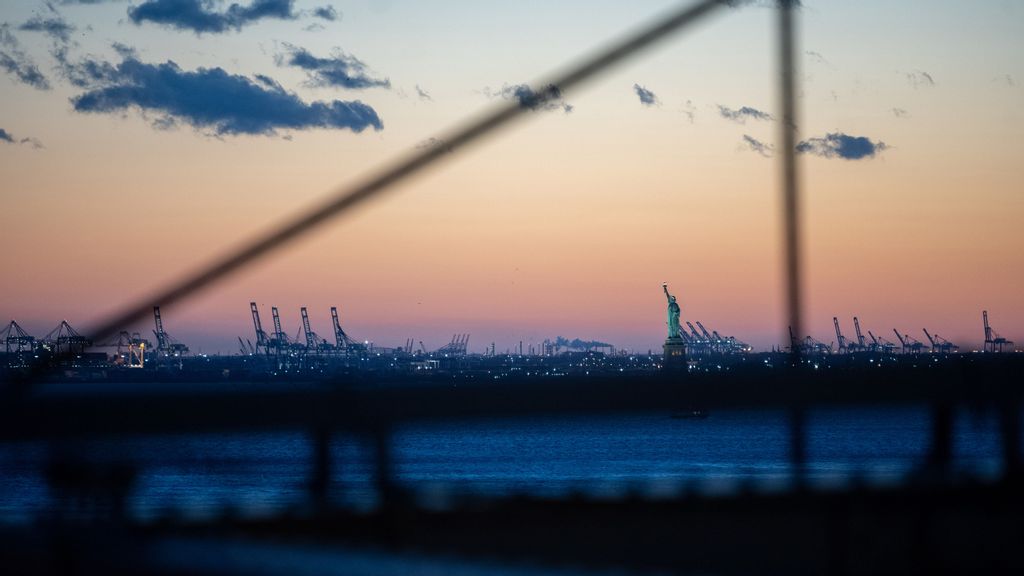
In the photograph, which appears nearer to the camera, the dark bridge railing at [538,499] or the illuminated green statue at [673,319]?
the dark bridge railing at [538,499]

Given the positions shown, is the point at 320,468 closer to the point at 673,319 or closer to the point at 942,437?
the point at 942,437

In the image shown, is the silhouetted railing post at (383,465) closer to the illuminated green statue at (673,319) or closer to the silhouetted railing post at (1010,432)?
the silhouetted railing post at (1010,432)

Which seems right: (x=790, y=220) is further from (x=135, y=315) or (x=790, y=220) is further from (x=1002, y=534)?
(x=1002, y=534)

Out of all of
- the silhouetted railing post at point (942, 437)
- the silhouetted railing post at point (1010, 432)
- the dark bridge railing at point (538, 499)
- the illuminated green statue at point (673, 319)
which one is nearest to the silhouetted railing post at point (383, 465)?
the dark bridge railing at point (538, 499)

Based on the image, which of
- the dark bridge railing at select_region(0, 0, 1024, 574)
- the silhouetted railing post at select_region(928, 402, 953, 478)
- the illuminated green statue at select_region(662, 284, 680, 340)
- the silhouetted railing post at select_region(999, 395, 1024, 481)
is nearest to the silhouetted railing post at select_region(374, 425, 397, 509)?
the dark bridge railing at select_region(0, 0, 1024, 574)

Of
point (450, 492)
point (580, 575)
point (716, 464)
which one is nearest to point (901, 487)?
point (450, 492)

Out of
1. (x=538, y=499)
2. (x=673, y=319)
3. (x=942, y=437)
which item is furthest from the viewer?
(x=673, y=319)

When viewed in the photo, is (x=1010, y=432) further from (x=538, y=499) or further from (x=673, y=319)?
(x=673, y=319)

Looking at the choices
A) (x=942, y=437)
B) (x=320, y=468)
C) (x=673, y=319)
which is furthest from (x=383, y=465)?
(x=673, y=319)

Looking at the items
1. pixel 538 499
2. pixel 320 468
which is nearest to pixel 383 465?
pixel 320 468

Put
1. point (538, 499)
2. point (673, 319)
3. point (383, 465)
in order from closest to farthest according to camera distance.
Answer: point (538, 499) < point (383, 465) < point (673, 319)

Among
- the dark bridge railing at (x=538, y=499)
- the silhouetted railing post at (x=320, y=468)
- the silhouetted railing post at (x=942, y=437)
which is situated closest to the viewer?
the dark bridge railing at (x=538, y=499)

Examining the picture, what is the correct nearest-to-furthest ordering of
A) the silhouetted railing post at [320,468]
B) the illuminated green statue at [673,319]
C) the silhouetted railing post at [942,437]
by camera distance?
the silhouetted railing post at [320,468], the silhouetted railing post at [942,437], the illuminated green statue at [673,319]

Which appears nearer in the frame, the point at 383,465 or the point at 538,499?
the point at 538,499
